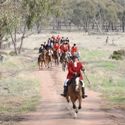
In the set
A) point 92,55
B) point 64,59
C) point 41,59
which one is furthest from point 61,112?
point 92,55

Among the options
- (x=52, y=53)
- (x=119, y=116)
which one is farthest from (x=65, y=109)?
(x=52, y=53)

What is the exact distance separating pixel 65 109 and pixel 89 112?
107 cm

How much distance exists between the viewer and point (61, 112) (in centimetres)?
1866

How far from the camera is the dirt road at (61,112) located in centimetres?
1667

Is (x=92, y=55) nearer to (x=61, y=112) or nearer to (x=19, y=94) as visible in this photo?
(x=19, y=94)

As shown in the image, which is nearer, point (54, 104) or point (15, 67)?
point (54, 104)

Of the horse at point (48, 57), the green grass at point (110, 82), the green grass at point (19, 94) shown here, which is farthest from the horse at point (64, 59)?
the green grass at point (19, 94)

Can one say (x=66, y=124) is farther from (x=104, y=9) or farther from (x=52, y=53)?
(x=104, y=9)

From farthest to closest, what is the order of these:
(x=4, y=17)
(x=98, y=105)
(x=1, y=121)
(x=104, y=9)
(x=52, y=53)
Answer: (x=104, y=9)
(x=52, y=53)
(x=4, y=17)
(x=98, y=105)
(x=1, y=121)

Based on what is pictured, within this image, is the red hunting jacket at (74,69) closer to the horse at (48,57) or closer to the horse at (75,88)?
the horse at (75,88)

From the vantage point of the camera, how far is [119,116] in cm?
1834

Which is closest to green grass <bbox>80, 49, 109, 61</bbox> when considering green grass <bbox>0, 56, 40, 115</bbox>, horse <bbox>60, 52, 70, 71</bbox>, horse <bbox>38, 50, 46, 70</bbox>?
horse <bbox>38, 50, 46, 70</bbox>

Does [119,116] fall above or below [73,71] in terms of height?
below

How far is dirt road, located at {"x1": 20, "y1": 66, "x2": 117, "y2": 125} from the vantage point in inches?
656
